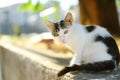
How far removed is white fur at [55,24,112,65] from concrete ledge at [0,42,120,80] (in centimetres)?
19

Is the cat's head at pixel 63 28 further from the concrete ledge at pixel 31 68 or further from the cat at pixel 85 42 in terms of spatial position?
the concrete ledge at pixel 31 68

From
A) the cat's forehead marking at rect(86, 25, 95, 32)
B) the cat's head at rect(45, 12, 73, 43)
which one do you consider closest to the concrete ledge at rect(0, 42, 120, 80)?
the cat's head at rect(45, 12, 73, 43)

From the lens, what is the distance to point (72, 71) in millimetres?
3725

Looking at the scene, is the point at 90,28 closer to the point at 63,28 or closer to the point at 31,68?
the point at 63,28

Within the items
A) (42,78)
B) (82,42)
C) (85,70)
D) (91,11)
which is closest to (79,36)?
(82,42)

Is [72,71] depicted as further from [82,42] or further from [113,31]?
[113,31]

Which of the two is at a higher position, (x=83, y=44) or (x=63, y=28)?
(x=63, y=28)

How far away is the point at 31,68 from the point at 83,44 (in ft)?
3.59

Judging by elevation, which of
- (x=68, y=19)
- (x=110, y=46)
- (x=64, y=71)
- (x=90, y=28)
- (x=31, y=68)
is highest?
(x=68, y=19)

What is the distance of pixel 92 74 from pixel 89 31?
0.45 m

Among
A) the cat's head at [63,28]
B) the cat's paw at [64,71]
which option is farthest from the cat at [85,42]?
the cat's paw at [64,71]

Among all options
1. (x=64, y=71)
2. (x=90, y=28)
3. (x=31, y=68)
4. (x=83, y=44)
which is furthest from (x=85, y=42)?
(x=31, y=68)

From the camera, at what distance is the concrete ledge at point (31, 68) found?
3629 mm

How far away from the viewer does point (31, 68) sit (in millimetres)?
4770
